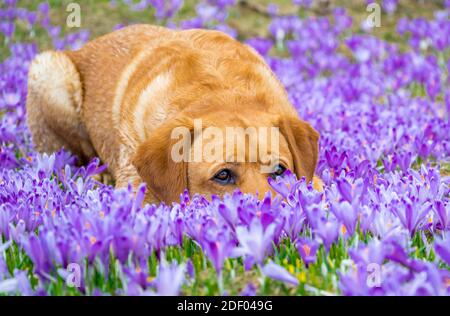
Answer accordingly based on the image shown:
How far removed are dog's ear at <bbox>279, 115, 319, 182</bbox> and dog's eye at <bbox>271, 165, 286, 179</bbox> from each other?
0.71 feet

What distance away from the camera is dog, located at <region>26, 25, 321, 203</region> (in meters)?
4.88

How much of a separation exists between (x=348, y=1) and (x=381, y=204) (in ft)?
36.2

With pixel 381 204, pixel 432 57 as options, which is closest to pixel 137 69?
pixel 381 204

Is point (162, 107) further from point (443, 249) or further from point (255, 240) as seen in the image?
point (443, 249)

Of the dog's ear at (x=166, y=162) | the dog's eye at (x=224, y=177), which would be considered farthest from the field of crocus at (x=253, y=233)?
the dog's ear at (x=166, y=162)

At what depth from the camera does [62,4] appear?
518 inches

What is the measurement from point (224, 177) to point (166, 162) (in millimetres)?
447

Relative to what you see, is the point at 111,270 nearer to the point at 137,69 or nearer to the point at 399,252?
the point at 399,252

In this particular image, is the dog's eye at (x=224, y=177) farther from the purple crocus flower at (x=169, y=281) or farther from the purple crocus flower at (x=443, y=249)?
the purple crocus flower at (x=443, y=249)

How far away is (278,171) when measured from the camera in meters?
4.81

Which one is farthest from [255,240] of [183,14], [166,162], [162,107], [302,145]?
[183,14]

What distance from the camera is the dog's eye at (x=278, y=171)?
4766 millimetres

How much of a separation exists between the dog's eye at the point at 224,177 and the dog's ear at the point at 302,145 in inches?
22.2
